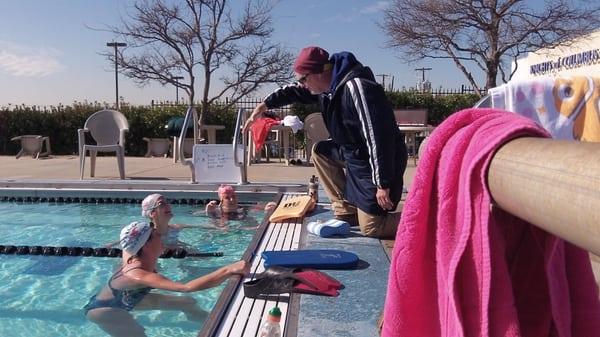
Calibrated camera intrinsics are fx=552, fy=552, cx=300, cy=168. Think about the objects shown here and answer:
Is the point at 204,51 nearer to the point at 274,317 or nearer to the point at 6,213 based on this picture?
the point at 6,213

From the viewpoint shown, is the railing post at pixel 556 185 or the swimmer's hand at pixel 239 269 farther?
the swimmer's hand at pixel 239 269

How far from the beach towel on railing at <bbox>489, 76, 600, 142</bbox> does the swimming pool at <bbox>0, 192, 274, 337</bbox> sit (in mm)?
2384

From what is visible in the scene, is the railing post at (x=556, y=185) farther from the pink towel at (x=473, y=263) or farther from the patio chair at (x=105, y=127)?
the patio chair at (x=105, y=127)

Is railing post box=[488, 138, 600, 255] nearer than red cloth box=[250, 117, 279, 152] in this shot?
Yes

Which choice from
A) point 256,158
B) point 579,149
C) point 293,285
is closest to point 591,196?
point 579,149

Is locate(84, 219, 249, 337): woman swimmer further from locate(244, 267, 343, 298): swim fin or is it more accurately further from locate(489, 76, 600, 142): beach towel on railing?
locate(489, 76, 600, 142): beach towel on railing

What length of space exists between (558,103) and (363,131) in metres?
→ 1.79

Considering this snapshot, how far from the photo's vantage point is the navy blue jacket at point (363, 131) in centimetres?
356

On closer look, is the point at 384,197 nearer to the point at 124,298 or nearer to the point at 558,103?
the point at 558,103

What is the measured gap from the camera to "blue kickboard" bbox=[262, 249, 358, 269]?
10.2 ft

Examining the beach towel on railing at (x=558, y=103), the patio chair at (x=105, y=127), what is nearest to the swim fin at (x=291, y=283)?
the beach towel on railing at (x=558, y=103)

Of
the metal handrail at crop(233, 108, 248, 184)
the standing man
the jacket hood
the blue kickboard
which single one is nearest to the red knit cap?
Answer: the standing man

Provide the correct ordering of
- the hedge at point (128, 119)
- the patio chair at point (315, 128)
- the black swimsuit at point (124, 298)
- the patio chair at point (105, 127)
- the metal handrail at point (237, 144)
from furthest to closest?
1. the hedge at point (128, 119)
2. the patio chair at point (315, 128)
3. the patio chair at point (105, 127)
4. the metal handrail at point (237, 144)
5. the black swimsuit at point (124, 298)

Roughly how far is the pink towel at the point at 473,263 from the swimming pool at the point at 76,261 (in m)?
2.62
